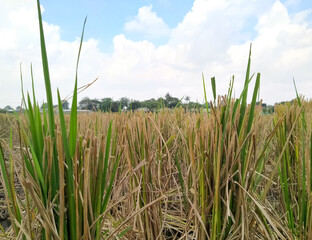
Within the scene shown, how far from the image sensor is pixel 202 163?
801 millimetres

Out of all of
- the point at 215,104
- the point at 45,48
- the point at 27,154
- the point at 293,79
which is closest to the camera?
the point at 45,48

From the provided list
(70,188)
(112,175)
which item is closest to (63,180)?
(70,188)

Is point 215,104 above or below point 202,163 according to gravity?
above

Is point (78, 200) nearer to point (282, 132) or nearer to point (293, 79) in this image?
point (293, 79)

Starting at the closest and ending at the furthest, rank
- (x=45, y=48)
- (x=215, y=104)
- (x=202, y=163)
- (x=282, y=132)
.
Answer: (x=45, y=48), (x=202, y=163), (x=215, y=104), (x=282, y=132)

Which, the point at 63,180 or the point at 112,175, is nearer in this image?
the point at 63,180

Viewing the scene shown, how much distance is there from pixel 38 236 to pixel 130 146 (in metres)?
0.51

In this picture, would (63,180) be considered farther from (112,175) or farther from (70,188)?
(112,175)

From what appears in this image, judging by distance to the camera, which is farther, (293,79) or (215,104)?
(293,79)

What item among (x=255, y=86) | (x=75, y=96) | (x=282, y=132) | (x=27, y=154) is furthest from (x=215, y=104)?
(x=282, y=132)

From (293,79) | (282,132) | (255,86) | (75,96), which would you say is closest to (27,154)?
(75,96)

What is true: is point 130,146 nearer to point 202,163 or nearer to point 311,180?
point 202,163

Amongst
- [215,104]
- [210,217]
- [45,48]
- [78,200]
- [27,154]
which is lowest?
[210,217]

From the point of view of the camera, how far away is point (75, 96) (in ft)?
2.00
